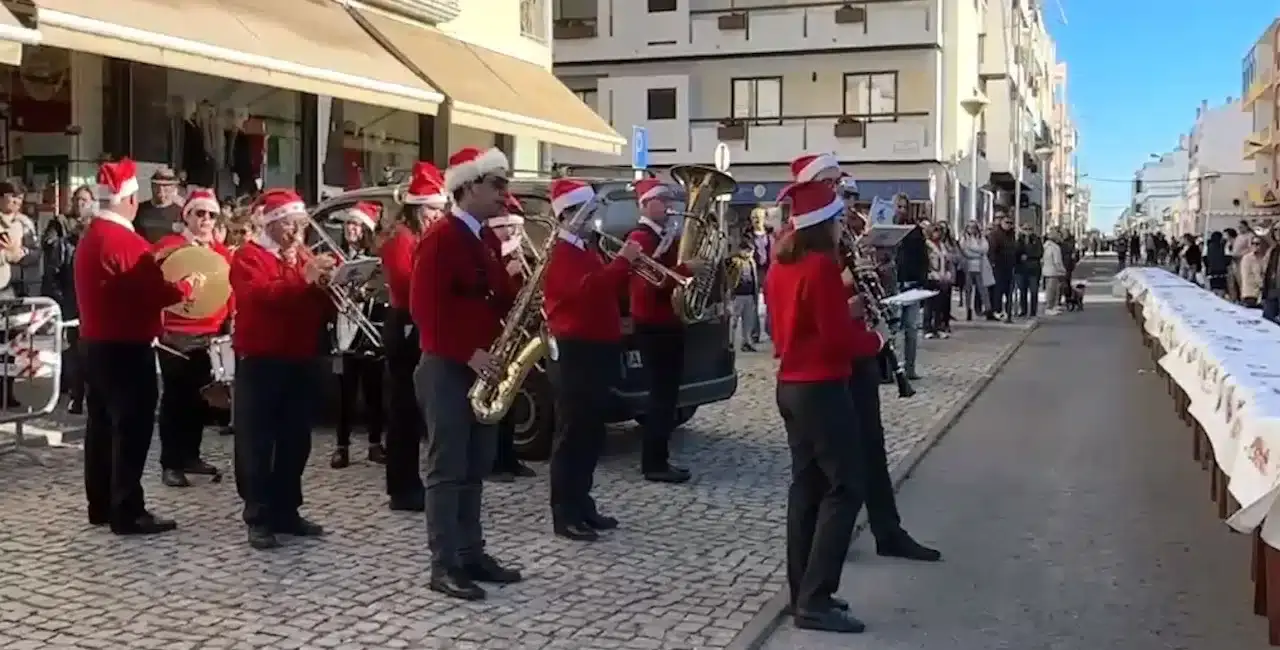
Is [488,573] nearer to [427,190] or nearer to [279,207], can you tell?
[279,207]

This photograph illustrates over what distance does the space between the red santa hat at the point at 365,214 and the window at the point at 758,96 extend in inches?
1160

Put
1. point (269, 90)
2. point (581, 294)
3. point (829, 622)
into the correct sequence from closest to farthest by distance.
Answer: point (829, 622) → point (581, 294) → point (269, 90)

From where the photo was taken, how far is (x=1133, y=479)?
973cm

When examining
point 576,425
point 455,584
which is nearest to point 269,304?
point 576,425

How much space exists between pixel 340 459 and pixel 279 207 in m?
2.75

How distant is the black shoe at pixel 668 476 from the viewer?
920cm

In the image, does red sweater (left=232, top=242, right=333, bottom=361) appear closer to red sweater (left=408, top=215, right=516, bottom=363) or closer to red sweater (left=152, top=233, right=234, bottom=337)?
red sweater (left=408, top=215, right=516, bottom=363)

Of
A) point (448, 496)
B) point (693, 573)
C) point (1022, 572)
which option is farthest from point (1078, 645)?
point (448, 496)

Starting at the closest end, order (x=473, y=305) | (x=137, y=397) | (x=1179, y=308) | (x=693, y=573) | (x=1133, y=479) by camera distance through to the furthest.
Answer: (x=473, y=305) → (x=693, y=573) → (x=137, y=397) → (x=1133, y=479) → (x=1179, y=308)

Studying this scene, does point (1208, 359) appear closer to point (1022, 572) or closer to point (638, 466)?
point (1022, 572)

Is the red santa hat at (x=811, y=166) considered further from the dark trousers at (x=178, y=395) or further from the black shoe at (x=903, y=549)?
the dark trousers at (x=178, y=395)

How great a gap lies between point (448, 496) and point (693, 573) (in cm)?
130

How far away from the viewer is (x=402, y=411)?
8328 millimetres

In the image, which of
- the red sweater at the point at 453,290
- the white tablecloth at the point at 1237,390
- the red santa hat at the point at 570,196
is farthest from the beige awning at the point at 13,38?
the white tablecloth at the point at 1237,390
